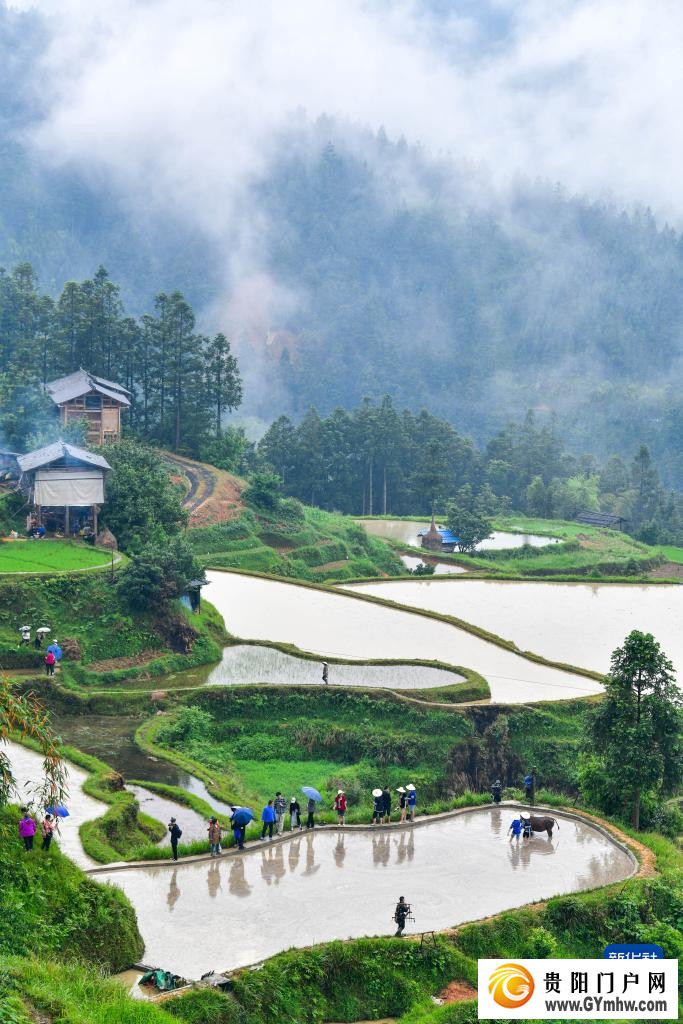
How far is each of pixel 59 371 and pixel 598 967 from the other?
66.4 m

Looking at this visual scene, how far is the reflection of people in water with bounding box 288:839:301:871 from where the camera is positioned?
24355mm

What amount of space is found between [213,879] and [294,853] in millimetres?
2318

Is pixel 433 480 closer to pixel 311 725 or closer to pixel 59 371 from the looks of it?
pixel 59 371

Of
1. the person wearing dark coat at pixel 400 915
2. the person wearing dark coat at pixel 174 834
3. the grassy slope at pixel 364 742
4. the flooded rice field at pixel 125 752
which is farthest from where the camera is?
the grassy slope at pixel 364 742

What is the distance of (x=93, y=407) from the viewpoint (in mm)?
68125

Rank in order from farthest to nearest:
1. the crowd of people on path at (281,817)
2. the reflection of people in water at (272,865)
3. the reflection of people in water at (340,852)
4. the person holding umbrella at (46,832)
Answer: the reflection of people in water at (340,852) → the crowd of people on path at (281,817) → the reflection of people in water at (272,865) → the person holding umbrella at (46,832)

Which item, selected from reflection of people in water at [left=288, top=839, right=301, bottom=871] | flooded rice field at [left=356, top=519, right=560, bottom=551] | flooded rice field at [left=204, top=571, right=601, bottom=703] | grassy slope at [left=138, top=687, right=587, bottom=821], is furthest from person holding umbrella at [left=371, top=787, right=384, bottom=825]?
flooded rice field at [left=356, top=519, right=560, bottom=551]

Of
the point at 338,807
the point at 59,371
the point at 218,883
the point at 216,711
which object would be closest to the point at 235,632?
the point at 216,711

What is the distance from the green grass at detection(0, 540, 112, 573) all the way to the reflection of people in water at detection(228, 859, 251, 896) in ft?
68.5

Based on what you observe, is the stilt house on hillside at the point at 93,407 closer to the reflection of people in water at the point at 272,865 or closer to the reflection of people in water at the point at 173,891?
the reflection of people in water at the point at 272,865

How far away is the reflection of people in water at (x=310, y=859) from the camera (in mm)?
24125

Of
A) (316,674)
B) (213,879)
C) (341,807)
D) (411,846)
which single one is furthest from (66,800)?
(316,674)

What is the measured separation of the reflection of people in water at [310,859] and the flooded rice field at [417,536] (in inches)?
1947

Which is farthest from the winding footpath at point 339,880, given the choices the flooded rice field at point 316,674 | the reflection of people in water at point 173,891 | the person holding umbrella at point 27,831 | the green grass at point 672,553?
the green grass at point 672,553
